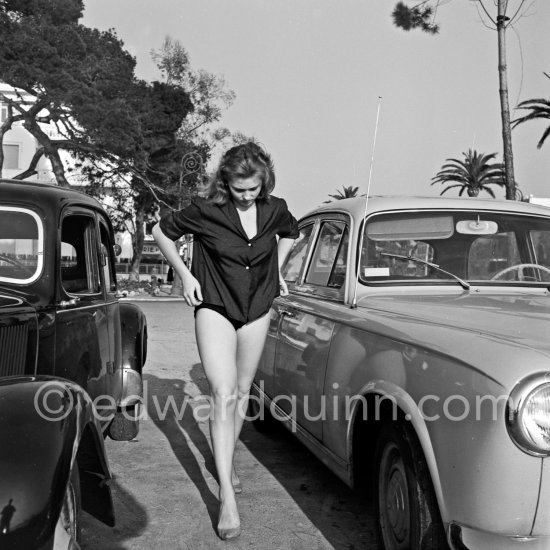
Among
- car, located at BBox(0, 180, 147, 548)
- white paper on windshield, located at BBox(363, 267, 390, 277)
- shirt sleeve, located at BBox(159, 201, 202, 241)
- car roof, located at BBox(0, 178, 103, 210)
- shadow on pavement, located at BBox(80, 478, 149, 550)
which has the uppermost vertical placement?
car roof, located at BBox(0, 178, 103, 210)

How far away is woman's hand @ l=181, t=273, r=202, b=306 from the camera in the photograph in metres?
3.41

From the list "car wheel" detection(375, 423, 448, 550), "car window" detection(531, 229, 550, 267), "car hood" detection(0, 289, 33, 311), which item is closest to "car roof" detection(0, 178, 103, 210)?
"car hood" detection(0, 289, 33, 311)

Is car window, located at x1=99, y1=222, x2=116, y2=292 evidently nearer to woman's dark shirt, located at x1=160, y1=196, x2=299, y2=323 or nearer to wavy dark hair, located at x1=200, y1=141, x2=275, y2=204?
woman's dark shirt, located at x1=160, y1=196, x2=299, y2=323

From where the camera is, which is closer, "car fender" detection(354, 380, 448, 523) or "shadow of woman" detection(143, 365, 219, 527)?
"car fender" detection(354, 380, 448, 523)

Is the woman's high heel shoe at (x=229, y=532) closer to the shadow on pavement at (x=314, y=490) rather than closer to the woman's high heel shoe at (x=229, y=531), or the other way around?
the woman's high heel shoe at (x=229, y=531)

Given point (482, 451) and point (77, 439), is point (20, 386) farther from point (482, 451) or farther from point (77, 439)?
point (482, 451)

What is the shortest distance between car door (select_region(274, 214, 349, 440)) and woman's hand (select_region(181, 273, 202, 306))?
28.5 inches

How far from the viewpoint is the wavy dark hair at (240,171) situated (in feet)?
11.2

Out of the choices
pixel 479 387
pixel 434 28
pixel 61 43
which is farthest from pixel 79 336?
pixel 61 43

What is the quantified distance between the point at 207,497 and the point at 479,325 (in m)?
2.05

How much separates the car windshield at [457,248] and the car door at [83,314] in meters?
1.60

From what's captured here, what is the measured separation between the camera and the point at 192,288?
3.42m

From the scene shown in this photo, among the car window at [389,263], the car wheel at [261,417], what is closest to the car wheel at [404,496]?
the car window at [389,263]

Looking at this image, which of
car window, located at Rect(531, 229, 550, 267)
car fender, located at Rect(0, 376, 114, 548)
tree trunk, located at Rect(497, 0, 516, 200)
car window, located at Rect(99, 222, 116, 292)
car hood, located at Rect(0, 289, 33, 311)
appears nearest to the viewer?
car fender, located at Rect(0, 376, 114, 548)
